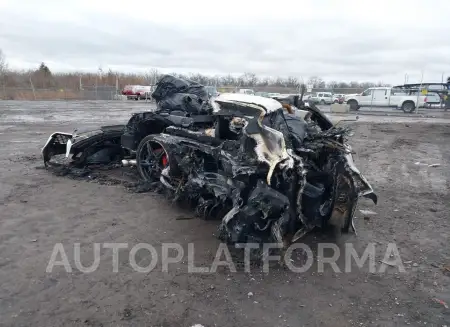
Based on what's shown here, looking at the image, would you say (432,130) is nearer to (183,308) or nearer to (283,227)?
(283,227)

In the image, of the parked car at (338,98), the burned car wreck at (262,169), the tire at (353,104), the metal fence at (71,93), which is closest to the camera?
the burned car wreck at (262,169)

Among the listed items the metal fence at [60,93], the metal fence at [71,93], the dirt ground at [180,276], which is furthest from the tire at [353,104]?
the metal fence at [71,93]

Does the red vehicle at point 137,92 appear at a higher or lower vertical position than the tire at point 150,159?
higher

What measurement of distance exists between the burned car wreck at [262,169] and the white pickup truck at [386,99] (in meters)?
24.4

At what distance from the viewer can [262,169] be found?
151 inches

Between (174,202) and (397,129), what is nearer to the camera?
(174,202)

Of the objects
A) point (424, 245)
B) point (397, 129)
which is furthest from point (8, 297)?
point (397, 129)

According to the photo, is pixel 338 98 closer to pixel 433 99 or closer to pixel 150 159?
pixel 433 99

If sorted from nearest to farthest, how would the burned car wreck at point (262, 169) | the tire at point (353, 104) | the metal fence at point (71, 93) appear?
the burned car wreck at point (262, 169), the tire at point (353, 104), the metal fence at point (71, 93)

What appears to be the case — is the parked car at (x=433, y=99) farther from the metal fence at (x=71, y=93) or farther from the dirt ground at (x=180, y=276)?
the metal fence at (x=71, y=93)

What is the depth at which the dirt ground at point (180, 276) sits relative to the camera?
2.98m

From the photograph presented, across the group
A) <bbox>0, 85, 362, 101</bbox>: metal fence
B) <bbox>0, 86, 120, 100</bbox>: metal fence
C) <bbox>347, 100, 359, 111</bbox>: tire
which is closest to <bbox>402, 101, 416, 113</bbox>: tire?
<bbox>347, 100, 359, 111</bbox>: tire

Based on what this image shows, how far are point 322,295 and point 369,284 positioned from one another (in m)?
0.52

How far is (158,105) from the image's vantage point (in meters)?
6.79
